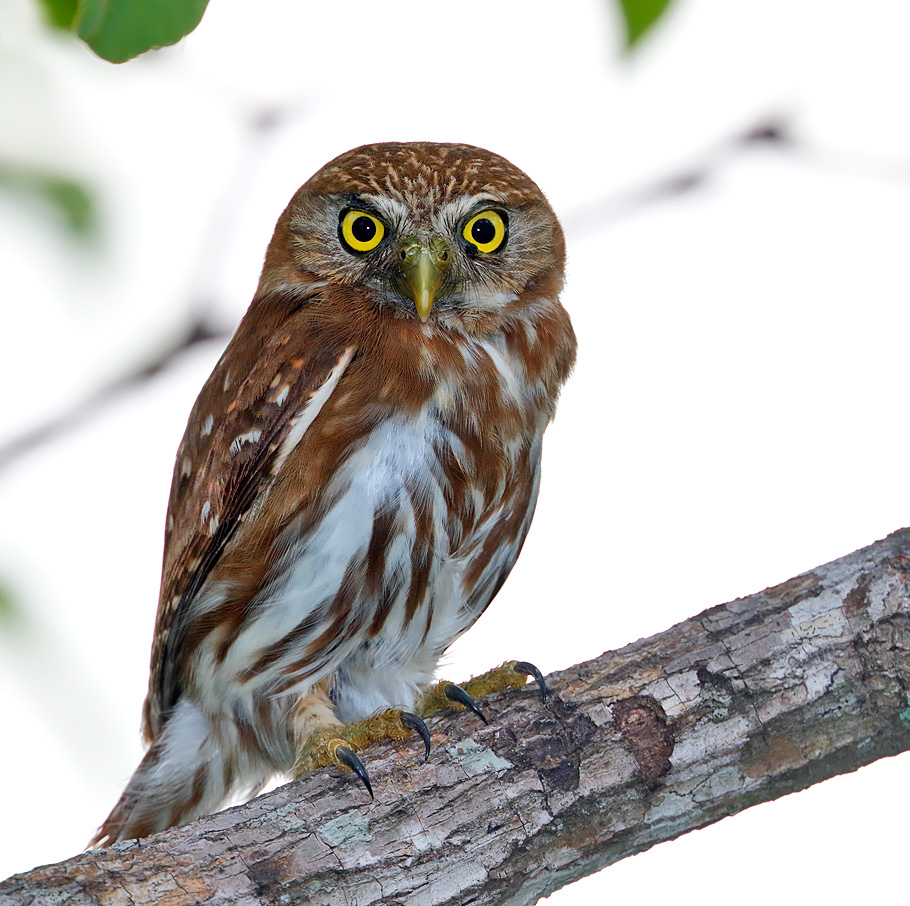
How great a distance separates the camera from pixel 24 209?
154cm

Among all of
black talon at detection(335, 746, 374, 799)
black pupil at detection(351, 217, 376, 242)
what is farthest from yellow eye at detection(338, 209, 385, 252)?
black talon at detection(335, 746, 374, 799)

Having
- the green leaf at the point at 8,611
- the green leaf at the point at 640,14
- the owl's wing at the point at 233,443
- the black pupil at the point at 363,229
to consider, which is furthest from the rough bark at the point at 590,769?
the green leaf at the point at 640,14

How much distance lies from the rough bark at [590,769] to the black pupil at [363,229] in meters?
1.04

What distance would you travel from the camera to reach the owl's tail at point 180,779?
101 inches

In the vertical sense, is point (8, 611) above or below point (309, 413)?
below

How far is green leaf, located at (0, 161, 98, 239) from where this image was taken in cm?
155

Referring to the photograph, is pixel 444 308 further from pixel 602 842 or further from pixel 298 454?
pixel 602 842

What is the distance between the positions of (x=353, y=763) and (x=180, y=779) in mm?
852

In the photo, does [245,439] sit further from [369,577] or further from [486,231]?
[486,231]

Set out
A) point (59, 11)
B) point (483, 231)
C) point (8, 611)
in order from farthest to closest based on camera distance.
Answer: point (483, 231)
point (8, 611)
point (59, 11)

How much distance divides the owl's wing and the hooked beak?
0.20 meters

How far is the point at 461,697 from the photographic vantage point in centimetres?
222

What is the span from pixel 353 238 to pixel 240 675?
1.00m

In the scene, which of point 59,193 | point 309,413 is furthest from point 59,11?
point 309,413
